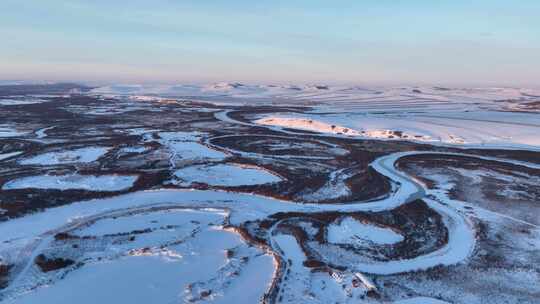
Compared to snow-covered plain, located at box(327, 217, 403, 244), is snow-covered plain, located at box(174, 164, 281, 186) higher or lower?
higher

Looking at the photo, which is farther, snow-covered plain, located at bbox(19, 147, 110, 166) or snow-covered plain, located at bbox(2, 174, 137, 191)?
snow-covered plain, located at bbox(19, 147, 110, 166)

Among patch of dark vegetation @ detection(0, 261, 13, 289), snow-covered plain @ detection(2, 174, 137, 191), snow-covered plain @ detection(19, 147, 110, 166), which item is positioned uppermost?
snow-covered plain @ detection(19, 147, 110, 166)

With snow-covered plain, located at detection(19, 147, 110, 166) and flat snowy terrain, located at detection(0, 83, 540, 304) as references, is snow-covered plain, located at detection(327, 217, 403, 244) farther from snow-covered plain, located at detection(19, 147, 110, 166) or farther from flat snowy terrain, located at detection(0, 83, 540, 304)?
snow-covered plain, located at detection(19, 147, 110, 166)

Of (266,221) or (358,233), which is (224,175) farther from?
(358,233)

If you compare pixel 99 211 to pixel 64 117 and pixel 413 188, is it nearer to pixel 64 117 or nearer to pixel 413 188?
pixel 413 188

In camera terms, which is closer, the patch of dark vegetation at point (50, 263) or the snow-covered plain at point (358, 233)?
the patch of dark vegetation at point (50, 263)

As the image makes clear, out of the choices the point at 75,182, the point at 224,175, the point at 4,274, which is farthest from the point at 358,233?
the point at 75,182


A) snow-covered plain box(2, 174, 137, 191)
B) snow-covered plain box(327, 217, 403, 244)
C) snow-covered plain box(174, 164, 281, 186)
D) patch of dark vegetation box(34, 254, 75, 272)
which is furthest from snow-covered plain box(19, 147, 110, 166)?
snow-covered plain box(327, 217, 403, 244)

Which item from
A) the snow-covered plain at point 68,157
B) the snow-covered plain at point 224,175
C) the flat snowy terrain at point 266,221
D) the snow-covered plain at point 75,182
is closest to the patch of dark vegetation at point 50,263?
the flat snowy terrain at point 266,221

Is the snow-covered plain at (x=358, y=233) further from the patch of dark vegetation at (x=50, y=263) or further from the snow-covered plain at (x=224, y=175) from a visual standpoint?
the patch of dark vegetation at (x=50, y=263)

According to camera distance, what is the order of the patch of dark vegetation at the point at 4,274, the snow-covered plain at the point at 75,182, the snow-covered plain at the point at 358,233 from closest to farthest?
the patch of dark vegetation at the point at 4,274, the snow-covered plain at the point at 358,233, the snow-covered plain at the point at 75,182
